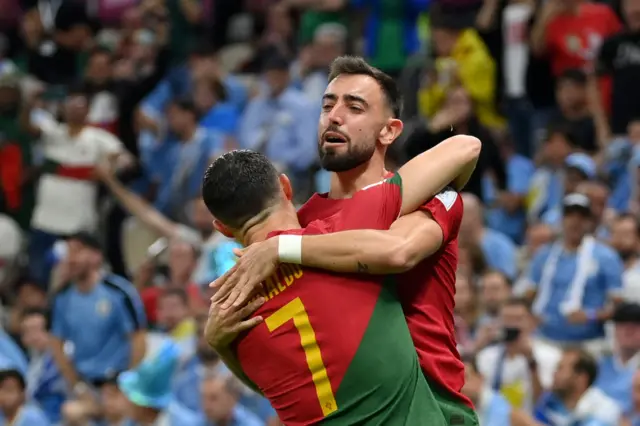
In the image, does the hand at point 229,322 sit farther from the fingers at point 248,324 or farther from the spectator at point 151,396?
the spectator at point 151,396

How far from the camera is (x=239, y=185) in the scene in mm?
4180

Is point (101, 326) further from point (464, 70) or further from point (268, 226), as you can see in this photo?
point (268, 226)

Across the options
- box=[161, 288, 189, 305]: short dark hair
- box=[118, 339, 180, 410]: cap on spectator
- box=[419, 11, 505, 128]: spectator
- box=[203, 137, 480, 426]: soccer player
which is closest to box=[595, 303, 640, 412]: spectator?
box=[118, 339, 180, 410]: cap on spectator

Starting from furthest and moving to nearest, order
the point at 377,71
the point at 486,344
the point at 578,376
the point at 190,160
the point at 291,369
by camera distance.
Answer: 1. the point at 190,160
2. the point at 486,344
3. the point at 578,376
4. the point at 377,71
5. the point at 291,369

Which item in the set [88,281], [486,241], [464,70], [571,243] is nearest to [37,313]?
[88,281]

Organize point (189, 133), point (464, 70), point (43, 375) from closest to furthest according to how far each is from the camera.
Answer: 1. point (43, 375)
2. point (464, 70)
3. point (189, 133)

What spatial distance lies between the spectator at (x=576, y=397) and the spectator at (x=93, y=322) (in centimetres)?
336

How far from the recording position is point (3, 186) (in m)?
12.5

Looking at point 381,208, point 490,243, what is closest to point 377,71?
point 381,208

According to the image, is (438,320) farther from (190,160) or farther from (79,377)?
(190,160)

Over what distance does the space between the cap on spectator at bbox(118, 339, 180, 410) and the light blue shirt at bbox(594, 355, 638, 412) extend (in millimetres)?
2726

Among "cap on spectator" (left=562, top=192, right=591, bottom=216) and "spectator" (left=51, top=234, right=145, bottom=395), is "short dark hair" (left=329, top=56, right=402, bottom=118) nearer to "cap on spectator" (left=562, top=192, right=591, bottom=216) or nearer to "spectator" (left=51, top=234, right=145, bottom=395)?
"cap on spectator" (left=562, top=192, right=591, bottom=216)

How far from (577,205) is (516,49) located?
3.24m

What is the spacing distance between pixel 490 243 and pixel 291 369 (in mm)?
5814
